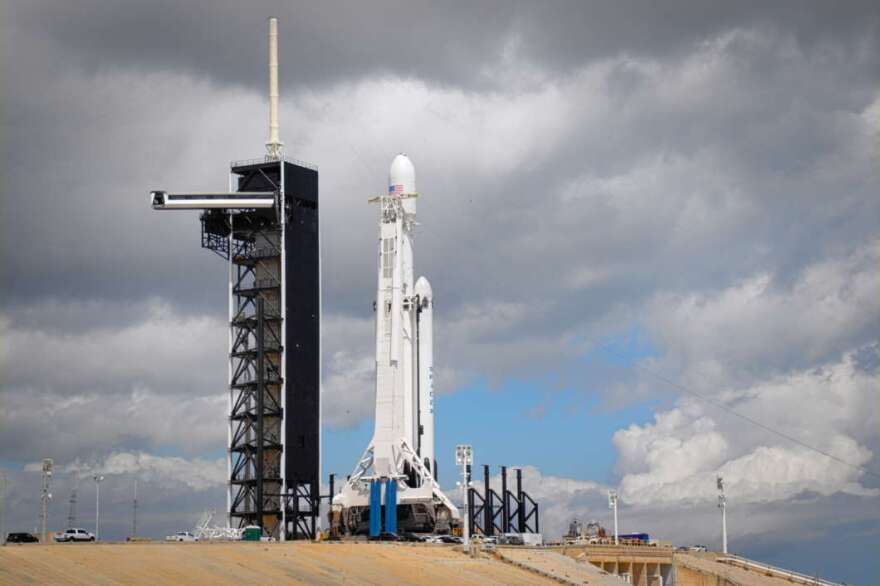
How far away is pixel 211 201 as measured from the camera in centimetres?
11194

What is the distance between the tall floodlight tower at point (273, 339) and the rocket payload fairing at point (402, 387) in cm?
584

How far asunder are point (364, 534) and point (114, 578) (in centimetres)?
5116

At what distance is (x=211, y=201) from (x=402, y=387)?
23.2 m

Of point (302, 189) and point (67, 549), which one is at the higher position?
point (302, 189)

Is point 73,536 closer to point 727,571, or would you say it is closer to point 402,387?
point 402,387

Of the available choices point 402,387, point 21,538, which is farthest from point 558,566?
point 21,538

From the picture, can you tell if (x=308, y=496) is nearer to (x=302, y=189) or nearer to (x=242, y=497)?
(x=242, y=497)

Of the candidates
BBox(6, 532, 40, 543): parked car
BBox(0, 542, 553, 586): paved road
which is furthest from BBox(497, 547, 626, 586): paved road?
BBox(6, 532, 40, 543): parked car

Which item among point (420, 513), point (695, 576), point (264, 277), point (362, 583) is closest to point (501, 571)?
point (362, 583)

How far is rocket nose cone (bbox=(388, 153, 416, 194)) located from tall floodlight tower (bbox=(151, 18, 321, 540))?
27.1 ft

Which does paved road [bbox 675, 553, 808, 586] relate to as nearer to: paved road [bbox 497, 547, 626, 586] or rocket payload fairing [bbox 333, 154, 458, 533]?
paved road [bbox 497, 547, 626, 586]

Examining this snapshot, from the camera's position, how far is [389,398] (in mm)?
107250

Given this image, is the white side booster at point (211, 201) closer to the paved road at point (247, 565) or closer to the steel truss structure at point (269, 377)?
the steel truss structure at point (269, 377)

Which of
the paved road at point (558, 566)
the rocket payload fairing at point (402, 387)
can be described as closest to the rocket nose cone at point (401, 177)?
the rocket payload fairing at point (402, 387)
